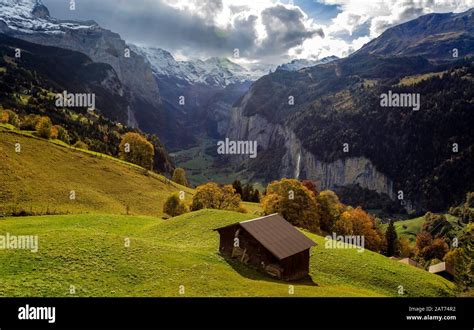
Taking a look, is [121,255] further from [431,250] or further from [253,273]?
[431,250]

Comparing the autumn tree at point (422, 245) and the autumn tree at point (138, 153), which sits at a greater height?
the autumn tree at point (138, 153)

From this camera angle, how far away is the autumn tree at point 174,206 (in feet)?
328

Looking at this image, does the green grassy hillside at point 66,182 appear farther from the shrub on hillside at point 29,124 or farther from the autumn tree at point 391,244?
the autumn tree at point 391,244

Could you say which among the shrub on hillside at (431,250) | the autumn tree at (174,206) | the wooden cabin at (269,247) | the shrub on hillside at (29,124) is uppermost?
the shrub on hillside at (29,124)

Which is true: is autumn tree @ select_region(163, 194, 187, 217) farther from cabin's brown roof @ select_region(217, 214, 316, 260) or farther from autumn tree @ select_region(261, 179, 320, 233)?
cabin's brown roof @ select_region(217, 214, 316, 260)

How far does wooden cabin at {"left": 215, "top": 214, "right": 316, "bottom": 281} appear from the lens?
4658cm

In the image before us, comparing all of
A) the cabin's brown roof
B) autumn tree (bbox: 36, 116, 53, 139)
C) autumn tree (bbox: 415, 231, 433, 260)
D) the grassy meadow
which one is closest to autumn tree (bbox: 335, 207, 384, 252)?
autumn tree (bbox: 415, 231, 433, 260)

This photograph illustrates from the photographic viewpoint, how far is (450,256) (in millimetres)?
129250

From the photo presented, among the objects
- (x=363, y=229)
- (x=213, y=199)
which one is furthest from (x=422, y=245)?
(x=213, y=199)

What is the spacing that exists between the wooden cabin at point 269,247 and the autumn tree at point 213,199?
51.3m

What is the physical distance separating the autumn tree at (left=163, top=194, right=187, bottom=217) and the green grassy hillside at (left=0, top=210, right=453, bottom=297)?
108ft

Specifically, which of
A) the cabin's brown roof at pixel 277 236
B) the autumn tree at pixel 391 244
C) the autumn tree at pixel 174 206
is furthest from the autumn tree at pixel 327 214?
the cabin's brown roof at pixel 277 236

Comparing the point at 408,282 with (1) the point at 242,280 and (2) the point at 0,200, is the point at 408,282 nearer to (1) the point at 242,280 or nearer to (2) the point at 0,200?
(1) the point at 242,280

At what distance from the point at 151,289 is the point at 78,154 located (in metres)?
88.1
